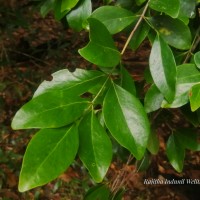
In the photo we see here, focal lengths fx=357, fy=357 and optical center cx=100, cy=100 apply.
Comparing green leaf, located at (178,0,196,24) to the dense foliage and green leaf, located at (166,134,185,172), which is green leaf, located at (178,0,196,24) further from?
green leaf, located at (166,134,185,172)

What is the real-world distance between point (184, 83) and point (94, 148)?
8.8 inches

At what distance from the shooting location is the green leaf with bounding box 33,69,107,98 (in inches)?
27.0

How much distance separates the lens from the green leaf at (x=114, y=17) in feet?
2.57

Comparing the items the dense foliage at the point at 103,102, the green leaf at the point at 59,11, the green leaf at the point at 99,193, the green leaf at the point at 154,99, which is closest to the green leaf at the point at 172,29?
the dense foliage at the point at 103,102

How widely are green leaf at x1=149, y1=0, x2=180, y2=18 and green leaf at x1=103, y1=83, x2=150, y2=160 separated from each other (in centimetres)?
18

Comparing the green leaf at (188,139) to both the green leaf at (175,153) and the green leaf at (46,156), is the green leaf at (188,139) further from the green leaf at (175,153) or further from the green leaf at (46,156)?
the green leaf at (46,156)

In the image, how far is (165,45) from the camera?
72cm

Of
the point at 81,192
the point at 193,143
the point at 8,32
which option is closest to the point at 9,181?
the point at 81,192

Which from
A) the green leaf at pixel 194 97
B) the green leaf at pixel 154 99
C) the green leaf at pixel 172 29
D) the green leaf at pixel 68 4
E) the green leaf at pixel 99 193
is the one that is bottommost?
the green leaf at pixel 99 193

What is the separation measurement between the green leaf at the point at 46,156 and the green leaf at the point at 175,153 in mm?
548

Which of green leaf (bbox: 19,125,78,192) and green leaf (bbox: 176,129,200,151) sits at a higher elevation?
green leaf (bbox: 19,125,78,192)

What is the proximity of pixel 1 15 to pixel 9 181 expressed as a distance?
147 centimetres

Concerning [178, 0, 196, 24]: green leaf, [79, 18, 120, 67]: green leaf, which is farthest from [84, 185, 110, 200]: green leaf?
[178, 0, 196, 24]: green leaf

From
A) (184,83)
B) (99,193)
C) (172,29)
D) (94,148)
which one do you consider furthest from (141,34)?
(99,193)
